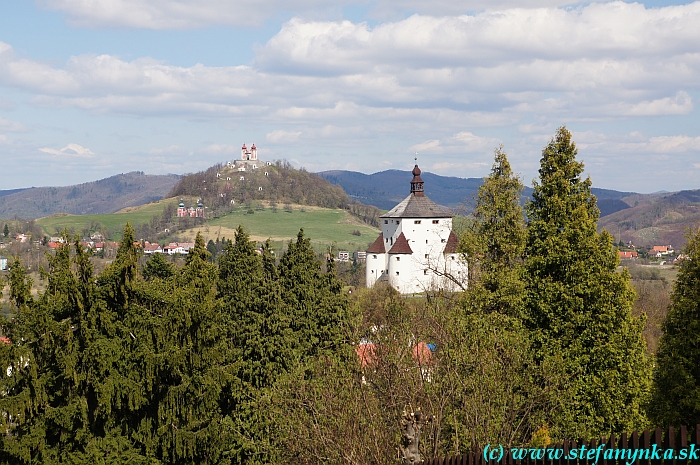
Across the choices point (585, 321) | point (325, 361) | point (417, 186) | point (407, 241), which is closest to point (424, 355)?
point (325, 361)

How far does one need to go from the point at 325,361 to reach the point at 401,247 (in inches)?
2568

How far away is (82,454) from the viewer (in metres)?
18.8

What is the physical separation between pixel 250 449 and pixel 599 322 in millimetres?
11291

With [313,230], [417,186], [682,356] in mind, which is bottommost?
[313,230]

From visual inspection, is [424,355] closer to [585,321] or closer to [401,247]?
[585,321]

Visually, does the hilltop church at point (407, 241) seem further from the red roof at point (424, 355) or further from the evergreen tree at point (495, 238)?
the red roof at point (424, 355)

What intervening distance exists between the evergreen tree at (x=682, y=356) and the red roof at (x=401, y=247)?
217 feet

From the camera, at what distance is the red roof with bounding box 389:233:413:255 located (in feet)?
280

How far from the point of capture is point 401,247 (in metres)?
85.6

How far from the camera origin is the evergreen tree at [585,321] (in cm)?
1991

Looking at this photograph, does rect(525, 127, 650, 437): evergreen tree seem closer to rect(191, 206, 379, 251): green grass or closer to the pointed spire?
the pointed spire

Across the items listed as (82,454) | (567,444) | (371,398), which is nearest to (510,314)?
(371,398)

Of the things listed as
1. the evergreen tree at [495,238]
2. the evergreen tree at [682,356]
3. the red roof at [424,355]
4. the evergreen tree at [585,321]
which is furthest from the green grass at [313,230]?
the red roof at [424,355]

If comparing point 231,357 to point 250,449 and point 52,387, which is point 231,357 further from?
point 52,387
